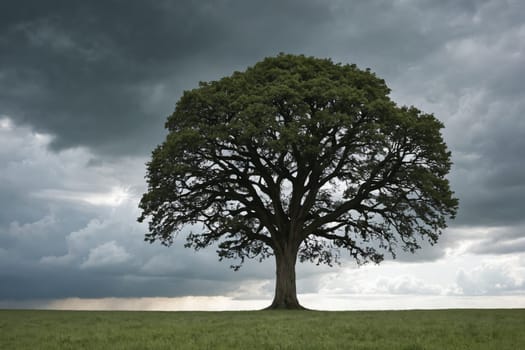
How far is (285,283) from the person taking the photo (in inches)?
1431

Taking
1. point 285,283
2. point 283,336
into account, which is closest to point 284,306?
point 285,283

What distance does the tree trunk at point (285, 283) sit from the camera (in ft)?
117

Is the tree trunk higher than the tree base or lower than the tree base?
higher

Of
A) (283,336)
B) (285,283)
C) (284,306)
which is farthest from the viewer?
(285,283)

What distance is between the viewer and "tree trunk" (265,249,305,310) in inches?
1404

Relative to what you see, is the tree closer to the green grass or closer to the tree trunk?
the tree trunk

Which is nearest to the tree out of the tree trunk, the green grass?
the tree trunk

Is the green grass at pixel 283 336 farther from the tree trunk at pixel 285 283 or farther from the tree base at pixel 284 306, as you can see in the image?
the tree trunk at pixel 285 283

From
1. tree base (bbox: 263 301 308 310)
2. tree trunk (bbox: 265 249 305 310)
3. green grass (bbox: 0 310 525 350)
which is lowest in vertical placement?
green grass (bbox: 0 310 525 350)

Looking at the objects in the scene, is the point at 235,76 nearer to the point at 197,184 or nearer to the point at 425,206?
the point at 197,184

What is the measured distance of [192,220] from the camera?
125 ft

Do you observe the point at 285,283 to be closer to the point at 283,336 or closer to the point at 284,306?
the point at 284,306

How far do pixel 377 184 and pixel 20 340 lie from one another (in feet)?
85.1

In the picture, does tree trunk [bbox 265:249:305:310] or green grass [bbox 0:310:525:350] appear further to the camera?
tree trunk [bbox 265:249:305:310]
